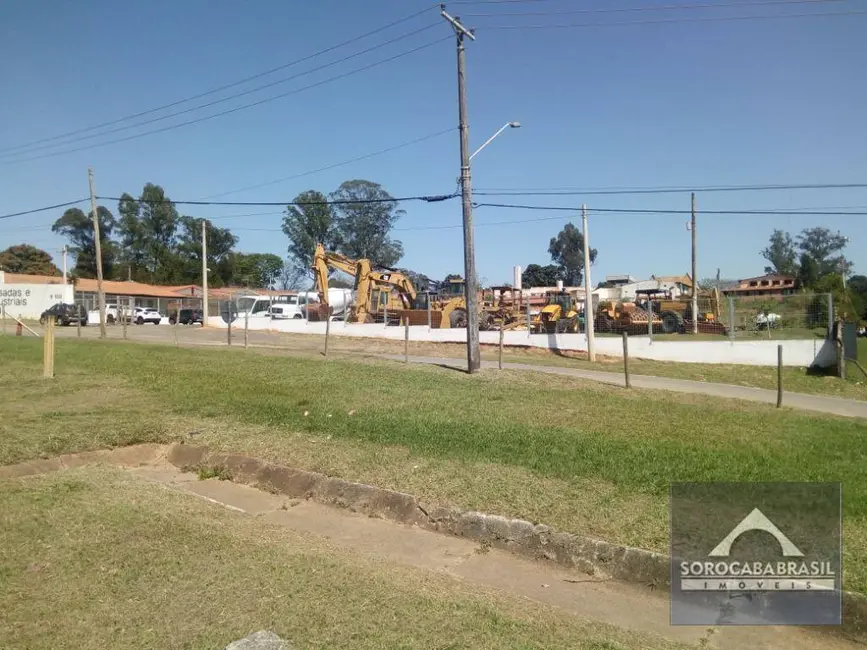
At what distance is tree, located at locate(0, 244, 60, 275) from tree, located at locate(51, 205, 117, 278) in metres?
4.65

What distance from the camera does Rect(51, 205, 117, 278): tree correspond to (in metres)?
92.6

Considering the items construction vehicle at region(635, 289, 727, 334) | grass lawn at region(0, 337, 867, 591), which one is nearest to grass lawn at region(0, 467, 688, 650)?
grass lawn at region(0, 337, 867, 591)

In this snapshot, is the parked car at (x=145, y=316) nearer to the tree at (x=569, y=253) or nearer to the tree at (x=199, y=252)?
the tree at (x=199, y=252)

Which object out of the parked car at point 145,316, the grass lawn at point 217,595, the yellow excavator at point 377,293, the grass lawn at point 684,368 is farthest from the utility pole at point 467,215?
the parked car at point 145,316

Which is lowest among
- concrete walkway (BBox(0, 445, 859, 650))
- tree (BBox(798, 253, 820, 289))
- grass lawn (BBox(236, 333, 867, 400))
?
grass lawn (BBox(236, 333, 867, 400))

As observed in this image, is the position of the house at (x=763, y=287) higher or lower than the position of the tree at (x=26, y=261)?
lower

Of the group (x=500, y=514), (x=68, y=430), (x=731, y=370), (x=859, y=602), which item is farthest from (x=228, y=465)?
(x=731, y=370)

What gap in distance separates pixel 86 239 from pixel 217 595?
10583cm

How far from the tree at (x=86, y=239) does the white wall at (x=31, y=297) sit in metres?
30.6

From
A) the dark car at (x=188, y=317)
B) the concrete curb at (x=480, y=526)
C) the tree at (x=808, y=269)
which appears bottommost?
the concrete curb at (x=480, y=526)

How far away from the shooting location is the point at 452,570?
5.23m

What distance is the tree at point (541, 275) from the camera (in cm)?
11519

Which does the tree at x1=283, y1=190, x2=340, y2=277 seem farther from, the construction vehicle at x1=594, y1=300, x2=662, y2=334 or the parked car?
the construction vehicle at x1=594, y1=300, x2=662, y2=334

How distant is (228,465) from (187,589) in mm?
3789
